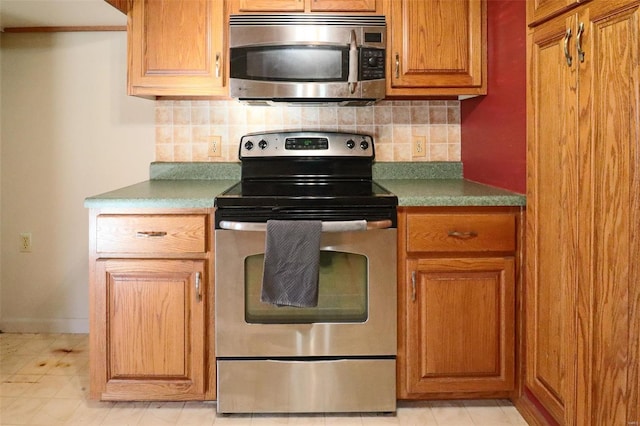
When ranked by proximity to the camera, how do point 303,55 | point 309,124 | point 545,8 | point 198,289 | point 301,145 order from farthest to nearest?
point 309,124, point 301,145, point 303,55, point 198,289, point 545,8

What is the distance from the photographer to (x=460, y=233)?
2.27 metres

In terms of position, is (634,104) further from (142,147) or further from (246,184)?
(142,147)

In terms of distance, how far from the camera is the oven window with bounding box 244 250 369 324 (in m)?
2.25

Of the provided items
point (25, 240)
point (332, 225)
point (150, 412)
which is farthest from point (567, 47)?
point (25, 240)

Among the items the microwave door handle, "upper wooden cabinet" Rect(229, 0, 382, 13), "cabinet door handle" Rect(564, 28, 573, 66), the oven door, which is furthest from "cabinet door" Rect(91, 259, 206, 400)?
"cabinet door handle" Rect(564, 28, 573, 66)

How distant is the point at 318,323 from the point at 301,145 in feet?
2.96

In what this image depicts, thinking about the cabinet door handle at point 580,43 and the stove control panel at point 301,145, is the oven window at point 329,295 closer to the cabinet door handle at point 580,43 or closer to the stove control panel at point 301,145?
the stove control panel at point 301,145

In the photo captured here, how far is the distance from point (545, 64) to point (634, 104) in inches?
20.3

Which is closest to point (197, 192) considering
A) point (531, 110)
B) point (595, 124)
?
point (531, 110)

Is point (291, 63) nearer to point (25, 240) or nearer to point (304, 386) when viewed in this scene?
point (304, 386)

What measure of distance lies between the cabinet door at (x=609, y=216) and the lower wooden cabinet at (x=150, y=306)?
1264 mm

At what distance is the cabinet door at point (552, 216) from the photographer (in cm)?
178

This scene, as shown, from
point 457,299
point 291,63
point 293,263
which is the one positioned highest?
point 291,63

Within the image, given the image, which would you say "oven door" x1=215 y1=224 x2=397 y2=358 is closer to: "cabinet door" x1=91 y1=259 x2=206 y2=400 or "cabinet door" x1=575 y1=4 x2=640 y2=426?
"cabinet door" x1=91 y1=259 x2=206 y2=400
